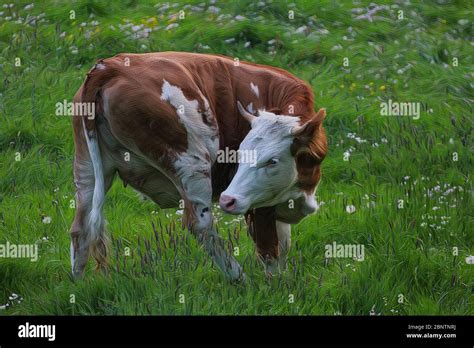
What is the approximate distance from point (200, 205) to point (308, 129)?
0.86 meters

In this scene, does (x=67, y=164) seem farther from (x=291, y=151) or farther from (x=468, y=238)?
(x=468, y=238)

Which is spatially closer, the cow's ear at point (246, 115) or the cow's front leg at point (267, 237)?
the cow's ear at point (246, 115)

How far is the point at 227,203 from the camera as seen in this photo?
7.06 metres

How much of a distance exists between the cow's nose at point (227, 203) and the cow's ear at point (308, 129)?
24.6 inches

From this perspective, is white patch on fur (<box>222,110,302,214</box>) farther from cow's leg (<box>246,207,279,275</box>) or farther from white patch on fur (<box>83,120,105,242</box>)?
white patch on fur (<box>83,120,105,242</box>)

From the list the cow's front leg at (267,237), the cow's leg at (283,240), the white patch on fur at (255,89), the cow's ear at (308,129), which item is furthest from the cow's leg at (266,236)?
the white patch on fur at (255,89)

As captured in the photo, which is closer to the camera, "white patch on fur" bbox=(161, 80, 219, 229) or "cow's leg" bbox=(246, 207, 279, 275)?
"white patch on fur" bbox=(161, 80, 219, 229)

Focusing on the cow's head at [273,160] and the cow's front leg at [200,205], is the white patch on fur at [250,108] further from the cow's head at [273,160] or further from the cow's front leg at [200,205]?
the cow's front leg at [200,205]

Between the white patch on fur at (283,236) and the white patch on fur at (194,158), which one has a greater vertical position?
the white patch on fur at (194,158)

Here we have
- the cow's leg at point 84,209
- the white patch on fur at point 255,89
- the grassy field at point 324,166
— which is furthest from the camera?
the white patch on fur at point 255,89

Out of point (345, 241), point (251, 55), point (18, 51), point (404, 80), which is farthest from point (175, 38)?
point (345, 241)

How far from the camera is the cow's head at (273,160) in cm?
717

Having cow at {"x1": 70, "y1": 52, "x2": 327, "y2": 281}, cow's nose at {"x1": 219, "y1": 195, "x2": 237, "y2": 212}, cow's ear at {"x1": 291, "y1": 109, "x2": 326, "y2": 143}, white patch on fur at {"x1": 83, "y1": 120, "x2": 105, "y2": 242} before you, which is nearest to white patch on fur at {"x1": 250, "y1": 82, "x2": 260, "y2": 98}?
cow at {"x1": 70, "y1": 52, "x2": 327, "y2": 281}

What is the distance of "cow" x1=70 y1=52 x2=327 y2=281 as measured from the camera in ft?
23.6
